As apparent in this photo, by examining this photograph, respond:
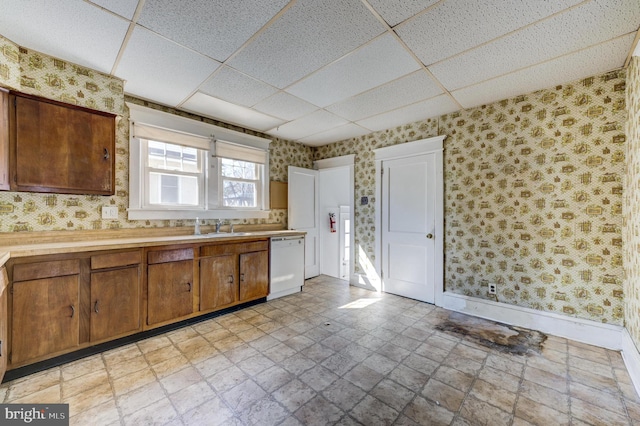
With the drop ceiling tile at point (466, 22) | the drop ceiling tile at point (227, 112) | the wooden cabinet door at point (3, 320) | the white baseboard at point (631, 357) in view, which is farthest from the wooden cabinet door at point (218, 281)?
the white baseboard at point (631, 357)

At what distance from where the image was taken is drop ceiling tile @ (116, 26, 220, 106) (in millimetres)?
2062

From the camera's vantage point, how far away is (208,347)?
2.43 meters

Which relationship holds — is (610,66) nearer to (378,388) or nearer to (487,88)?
(487,88)

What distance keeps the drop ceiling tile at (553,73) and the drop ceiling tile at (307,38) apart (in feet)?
5.00

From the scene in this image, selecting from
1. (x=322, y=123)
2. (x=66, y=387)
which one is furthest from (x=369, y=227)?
(x=66, y=387)

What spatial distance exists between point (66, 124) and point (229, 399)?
275 cm

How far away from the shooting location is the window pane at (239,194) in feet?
12.6

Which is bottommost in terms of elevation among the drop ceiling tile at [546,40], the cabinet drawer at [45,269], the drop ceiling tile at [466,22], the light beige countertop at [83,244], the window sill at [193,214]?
the cabinet drawer at [45,269]

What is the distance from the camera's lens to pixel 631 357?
6.73 ft

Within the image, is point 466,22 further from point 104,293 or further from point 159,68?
point 104,293

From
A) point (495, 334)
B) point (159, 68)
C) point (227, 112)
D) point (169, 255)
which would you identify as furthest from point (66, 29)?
point (495, 334)

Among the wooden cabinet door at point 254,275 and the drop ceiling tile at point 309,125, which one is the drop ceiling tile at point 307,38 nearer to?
the drop ceiling tile at point 309,125

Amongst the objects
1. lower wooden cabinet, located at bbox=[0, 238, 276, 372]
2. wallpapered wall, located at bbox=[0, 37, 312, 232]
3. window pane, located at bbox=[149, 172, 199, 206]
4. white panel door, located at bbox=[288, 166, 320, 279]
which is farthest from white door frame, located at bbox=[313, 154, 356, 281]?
wallpapered wall, located at bbox=[0, 37, 312, 232]

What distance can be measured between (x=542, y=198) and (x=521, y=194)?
0.61ft
